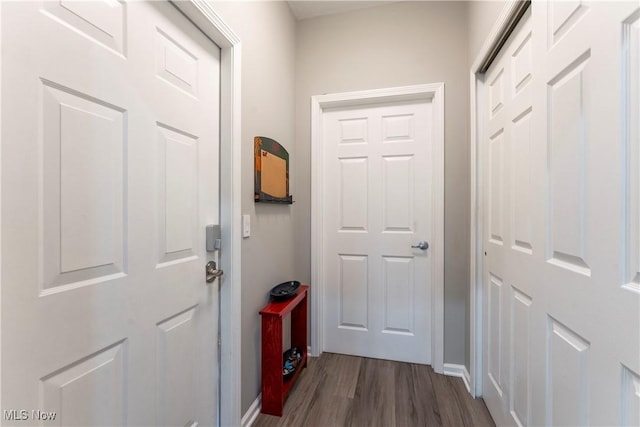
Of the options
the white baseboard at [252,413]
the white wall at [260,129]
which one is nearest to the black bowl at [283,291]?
the white wall at [260,129]

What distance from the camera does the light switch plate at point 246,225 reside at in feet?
4.63

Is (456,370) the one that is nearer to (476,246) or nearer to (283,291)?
(476,246)

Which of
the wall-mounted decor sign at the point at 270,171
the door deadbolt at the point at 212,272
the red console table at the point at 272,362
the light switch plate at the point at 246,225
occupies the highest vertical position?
the wall-mounted decor sign at the point at 270,171

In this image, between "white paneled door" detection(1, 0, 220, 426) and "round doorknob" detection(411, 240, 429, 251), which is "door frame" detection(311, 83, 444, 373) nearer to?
"round doorknob" detection(411, 240, 429, 251)

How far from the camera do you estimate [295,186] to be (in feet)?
7.13

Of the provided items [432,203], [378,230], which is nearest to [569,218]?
[432,203]

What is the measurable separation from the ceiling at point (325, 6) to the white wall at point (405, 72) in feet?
0.14

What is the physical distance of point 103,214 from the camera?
0.79 m

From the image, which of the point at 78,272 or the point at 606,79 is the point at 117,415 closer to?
the point at 78,272

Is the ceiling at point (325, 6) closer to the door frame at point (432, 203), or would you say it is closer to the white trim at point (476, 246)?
the door frame at point (432, 203)

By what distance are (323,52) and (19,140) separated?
2078mm

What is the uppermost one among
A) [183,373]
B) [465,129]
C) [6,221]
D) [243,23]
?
[243,23]

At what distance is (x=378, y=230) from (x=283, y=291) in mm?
919

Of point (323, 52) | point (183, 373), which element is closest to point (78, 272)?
point (183, 373)
